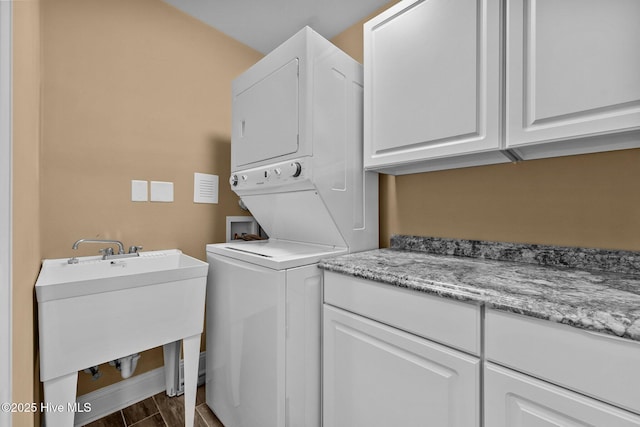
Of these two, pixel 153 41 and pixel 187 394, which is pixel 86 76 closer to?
pixel 153 41

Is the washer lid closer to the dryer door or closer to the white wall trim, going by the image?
the dryer door

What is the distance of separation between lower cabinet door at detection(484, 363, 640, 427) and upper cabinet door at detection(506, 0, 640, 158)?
2.83 ft

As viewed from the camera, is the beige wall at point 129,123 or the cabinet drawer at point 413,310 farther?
the beige wall at point 129,123

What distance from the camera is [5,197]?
0.70m

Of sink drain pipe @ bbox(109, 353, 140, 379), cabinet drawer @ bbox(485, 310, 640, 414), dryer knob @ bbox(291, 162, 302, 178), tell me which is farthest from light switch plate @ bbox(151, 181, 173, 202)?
cabinet drawer @ bbox(485, 310, 640, 414)

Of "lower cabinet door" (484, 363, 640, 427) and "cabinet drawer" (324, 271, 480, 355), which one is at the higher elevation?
"cabinet drawer" (324, 271, 480, 355)

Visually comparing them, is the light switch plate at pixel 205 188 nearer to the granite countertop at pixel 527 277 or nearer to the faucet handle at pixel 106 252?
the faucet handle at pixel 106 252

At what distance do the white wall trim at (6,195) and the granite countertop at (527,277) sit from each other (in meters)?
1.07

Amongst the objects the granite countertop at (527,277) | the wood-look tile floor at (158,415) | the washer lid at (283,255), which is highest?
the washer lid at (283,255)

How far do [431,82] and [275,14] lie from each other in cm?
147

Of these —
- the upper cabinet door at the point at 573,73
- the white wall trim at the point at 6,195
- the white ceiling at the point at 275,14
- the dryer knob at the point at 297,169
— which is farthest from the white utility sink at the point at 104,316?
the white ceiling at the point at 275,14

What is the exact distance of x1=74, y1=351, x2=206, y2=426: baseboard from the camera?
170 centimetres

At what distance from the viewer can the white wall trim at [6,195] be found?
67cm

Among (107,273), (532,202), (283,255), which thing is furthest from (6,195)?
(532,202)
